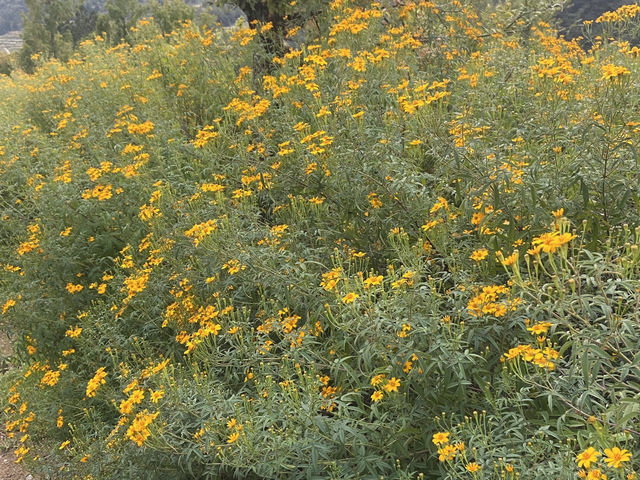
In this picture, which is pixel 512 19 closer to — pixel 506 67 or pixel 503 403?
pixel 506 67

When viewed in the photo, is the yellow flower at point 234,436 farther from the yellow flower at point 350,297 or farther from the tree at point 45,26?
the tree at point 45,26

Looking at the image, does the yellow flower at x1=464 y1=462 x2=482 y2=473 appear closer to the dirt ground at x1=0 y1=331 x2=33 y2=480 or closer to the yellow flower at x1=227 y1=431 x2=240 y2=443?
the yellow flower at x1=227 y1=431 x2=240 y2=443

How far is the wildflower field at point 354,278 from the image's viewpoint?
190 cm

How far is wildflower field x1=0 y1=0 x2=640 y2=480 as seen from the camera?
190 cm

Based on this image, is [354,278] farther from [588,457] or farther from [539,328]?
[588,457]

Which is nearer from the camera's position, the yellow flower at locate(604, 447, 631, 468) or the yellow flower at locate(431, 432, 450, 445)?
the yellow flower at locate(604, 447, 631, 468)

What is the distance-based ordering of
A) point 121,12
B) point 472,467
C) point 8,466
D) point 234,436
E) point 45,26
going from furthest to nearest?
point 45,26
point 121,12
point 8,466
point 234,436
point 472,467

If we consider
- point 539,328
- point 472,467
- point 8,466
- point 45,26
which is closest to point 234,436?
point 472,467

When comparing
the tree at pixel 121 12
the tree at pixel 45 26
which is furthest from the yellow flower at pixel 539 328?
the tree at pixel 121 12

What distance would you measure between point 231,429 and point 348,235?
143 cm

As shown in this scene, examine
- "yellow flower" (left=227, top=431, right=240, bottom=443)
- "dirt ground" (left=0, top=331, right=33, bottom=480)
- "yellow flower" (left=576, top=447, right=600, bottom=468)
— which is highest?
"yellow flower" (left=576, top=447, right=600, bottom=468)

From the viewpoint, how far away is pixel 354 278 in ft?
7.83

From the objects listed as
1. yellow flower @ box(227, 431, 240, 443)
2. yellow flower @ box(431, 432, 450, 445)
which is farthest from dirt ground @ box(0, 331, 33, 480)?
yellow flower @ box(431, 432, 450, 445)

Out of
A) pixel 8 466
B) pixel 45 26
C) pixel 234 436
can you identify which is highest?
pixel 45 26
